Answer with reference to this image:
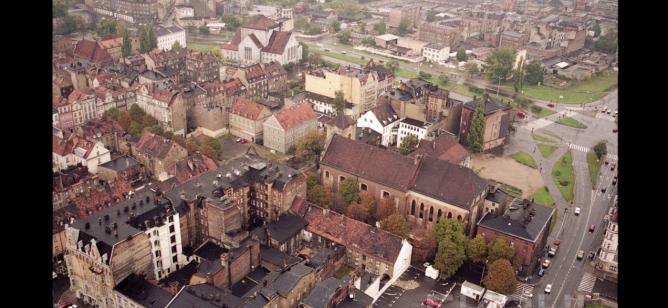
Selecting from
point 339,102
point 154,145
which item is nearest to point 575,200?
point 339,102

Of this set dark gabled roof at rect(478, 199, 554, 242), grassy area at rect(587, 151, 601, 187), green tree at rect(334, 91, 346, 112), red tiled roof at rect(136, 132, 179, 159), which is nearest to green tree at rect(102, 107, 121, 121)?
red tiled roof at rect(136, 132, 179, 159)

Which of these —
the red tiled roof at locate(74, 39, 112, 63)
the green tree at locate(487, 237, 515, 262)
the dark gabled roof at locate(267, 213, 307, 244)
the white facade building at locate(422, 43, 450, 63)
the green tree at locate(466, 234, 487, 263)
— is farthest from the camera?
the white facade building at locate(422, 43, 450, 63)

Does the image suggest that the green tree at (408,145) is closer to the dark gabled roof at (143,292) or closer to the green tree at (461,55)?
the dark gabled roof at (143,292)

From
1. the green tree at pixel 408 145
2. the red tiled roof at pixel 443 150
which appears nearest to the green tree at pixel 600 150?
the red tiled roof at pixel 443 150

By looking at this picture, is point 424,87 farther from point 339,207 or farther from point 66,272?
point 66,272

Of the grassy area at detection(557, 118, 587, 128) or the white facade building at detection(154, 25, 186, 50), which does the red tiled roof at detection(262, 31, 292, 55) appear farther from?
the grassy area at detection(557, 118, 587, 128)
